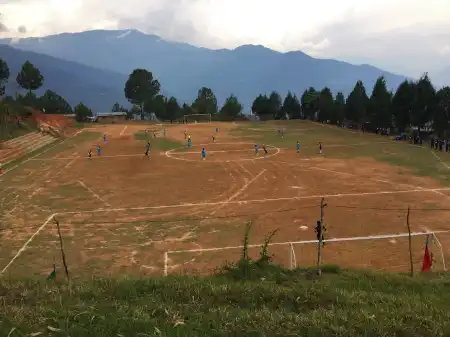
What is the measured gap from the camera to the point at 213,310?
7297mm

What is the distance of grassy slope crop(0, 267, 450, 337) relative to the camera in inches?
254

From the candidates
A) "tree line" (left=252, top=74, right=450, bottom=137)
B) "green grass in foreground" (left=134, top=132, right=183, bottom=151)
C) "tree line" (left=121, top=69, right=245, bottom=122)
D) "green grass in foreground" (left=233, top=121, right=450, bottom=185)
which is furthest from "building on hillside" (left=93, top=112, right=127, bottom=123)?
"tree line" (left=252, top=74, right=450, bottom=137)

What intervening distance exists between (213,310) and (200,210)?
1615 cm

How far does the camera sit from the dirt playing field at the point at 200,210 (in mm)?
16594

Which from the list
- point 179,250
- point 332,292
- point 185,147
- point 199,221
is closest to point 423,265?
point 332,292

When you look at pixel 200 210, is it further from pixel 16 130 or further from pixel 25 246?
pixel 16 130

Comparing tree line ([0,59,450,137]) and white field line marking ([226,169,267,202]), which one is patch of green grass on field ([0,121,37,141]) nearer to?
tree line ([0,59,450,137])

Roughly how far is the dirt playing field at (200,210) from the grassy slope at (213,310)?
6430 mm

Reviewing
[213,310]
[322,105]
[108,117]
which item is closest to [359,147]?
[322,105]

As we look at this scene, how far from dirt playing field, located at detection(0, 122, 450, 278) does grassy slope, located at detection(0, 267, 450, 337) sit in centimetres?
643

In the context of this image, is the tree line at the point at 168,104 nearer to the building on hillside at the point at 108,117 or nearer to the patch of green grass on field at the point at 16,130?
the building on hillside at the point at 108,117

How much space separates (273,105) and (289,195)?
71.6m

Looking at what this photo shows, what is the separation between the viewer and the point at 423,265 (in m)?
14.7

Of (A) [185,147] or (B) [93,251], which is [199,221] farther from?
(A) [185,147]
